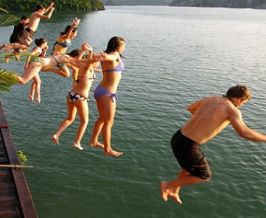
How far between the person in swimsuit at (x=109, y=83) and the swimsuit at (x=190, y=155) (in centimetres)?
256

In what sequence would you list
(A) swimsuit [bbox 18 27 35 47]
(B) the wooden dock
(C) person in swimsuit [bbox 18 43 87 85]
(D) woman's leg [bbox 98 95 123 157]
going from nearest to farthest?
1. (D) woman's leg [bbox 98 95 123 157]
2. (C) person in swimsuit [bbox 18 43 87 85]
3. (B) the wooden dock
4. (A) swimsuit [bbox 18 27 35 47]

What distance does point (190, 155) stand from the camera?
8508 millimetres

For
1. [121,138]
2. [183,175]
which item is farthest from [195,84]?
[183,175]

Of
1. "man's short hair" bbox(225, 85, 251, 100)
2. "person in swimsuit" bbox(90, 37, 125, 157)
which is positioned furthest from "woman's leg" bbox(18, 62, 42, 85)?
"man's short hair" bbox(225, 85, 251, 100)

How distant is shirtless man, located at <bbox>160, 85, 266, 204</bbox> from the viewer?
7691 mm

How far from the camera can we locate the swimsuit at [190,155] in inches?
332

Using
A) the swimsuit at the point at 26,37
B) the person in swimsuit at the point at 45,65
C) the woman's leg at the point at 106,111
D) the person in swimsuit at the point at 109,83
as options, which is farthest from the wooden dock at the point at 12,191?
the swimsuit at the point at 26,37

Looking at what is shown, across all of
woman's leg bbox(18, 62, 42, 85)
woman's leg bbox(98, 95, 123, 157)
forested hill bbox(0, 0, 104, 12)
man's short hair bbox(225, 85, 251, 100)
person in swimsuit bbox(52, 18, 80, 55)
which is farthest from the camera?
forested hill bbox(0, 0, 104, 12)

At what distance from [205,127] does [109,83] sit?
3.35 metres

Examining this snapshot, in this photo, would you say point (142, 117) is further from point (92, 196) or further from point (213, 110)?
point (213, 110)

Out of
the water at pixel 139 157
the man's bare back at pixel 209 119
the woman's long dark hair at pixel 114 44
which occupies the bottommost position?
the water at pixel 139 157

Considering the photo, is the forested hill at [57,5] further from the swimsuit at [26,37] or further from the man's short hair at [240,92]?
the man's short hair at [240,92]

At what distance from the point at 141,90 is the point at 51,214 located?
19.9 meters

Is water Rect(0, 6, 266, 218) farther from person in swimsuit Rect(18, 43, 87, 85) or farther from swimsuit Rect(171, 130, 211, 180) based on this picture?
swimsuit Rect(171, 130, 211, 180)
